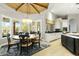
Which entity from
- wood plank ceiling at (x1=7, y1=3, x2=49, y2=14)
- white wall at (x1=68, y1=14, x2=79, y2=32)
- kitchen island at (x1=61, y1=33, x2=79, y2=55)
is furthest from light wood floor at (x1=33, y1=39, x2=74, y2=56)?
wood plank ceiling at (x1=7, y1=3, x2=49, y2=14)

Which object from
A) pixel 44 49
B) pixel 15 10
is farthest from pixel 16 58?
pixel 15 10

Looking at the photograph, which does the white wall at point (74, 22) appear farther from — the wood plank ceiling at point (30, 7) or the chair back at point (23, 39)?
the chair back at point (23, 39)

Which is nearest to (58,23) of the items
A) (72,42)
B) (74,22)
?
(74,22)

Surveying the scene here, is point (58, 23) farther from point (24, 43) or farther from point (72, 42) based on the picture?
point (24, 43)

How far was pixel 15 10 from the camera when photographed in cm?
267

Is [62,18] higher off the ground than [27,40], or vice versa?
[62,18]

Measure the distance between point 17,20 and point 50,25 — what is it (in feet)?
2.58

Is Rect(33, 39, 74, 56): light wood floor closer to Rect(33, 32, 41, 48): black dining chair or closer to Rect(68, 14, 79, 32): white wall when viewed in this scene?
Rect(33, 32, 41, 48): black dining chair

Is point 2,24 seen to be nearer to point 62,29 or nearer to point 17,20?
point 17,20

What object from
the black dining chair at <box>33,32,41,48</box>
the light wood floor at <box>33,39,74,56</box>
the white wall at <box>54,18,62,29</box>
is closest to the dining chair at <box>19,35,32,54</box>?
the black dining chair at <box>33,32,41,48</box>

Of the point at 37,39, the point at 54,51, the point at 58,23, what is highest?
the point at 58,23

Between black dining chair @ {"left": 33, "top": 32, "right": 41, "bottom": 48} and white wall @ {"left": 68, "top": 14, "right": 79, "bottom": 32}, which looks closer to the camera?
white wall @ {"left": 68, "top": 14, "right": 79, "bottom": 32}

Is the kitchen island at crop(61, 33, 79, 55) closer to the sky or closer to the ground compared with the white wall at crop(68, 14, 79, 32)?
closer to the ground

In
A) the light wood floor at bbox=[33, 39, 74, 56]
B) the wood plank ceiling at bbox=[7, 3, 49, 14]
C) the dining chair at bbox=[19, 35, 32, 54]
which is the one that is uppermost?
the wood plank ceiling at bbox=[7, 3, 49, 14]
